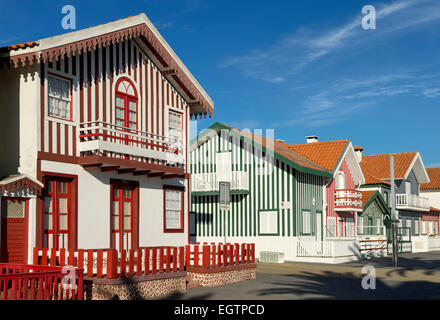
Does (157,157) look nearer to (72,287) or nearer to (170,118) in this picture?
(170,118)

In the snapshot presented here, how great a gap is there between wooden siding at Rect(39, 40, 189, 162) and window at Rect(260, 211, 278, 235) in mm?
11428

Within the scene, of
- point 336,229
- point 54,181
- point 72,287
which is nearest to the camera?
point 72,287

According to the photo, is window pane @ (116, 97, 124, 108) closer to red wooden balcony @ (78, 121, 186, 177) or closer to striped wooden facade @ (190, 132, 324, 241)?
red wooden balcony @ (78, 121, 186, 177)

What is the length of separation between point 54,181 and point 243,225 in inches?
689

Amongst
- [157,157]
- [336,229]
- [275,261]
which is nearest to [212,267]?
[157,157]

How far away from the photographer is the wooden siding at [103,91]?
15937 mm

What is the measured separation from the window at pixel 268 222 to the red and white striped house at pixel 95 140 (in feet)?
35.3

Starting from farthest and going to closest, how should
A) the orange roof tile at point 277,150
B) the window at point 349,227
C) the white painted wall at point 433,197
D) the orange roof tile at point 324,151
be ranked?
1. the white painted wall at point 433,197
2. the window at point 349,227
3. the orange roof tile at point 324,151
4. the orange roof tile at point 277,150

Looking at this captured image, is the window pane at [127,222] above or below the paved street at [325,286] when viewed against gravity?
above

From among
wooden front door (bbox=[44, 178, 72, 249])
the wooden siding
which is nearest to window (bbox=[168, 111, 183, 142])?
the wooden siding

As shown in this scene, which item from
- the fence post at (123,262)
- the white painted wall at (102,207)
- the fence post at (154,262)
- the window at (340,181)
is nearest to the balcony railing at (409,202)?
the window at (340,181)

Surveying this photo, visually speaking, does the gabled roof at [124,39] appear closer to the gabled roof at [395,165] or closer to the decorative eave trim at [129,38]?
the decorative eave trim at [129,38]

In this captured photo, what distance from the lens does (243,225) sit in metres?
32.2

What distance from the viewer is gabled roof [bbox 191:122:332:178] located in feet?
99.3
